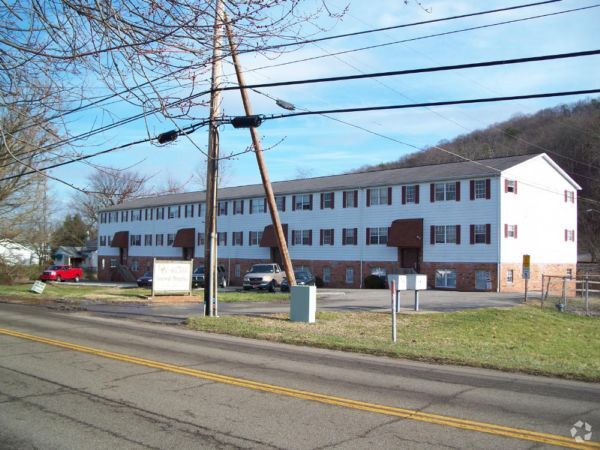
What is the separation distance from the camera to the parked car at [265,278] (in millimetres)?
37906

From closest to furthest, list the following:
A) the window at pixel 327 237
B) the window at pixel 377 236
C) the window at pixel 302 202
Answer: the window at pixel 377 236 → the window at pixel 327 237 → the window at pixel 302 202

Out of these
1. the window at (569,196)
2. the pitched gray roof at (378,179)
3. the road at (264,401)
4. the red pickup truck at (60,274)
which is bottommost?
the red pickup truck at (60,274)

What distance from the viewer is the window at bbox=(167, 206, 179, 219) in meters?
64.9

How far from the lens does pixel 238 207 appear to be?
192 feet

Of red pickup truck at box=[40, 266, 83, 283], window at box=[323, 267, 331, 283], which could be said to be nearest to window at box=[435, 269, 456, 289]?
window at box=[323, 267, 331, 283]

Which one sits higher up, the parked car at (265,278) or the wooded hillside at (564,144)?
the wooded hillside at (564,144)

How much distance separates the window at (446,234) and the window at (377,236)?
4332mm

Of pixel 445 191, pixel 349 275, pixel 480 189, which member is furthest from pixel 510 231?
pixel 349 275

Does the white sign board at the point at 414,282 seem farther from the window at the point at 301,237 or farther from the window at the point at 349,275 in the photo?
the window at the point at 301,237

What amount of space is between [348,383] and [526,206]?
37796 mm

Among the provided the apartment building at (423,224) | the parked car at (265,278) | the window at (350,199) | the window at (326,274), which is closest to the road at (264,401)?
the parked car at (265,278)

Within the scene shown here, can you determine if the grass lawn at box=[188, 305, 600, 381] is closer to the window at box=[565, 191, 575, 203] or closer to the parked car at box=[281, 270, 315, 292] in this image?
the parked car at box=[281, 270, 315, 292]

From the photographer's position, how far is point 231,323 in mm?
16891

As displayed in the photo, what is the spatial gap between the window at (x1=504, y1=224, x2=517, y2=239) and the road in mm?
31493
